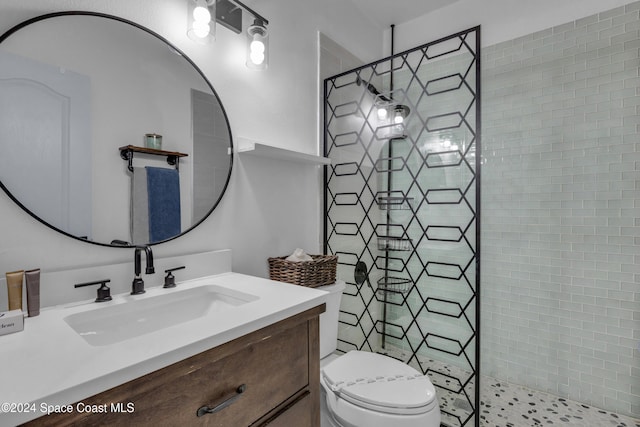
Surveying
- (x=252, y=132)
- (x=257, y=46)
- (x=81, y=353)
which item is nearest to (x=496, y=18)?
(x=257, y=46)

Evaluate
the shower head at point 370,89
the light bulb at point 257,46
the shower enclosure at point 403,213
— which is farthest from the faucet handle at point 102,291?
the shower head at point 370,89

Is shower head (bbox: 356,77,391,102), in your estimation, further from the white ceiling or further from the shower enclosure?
the white ceiling

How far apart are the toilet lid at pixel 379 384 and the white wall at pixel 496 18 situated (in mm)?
2234

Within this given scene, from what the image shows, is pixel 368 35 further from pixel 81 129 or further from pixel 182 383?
pixel 182 383

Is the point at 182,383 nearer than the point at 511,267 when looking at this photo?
Yes

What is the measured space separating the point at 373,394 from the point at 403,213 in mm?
1246

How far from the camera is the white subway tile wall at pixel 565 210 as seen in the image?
1.81 m

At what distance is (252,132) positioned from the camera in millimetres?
1530

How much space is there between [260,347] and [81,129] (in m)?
0.85

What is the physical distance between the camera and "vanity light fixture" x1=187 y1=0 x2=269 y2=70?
1.22 meters

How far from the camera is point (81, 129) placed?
963 millimetres

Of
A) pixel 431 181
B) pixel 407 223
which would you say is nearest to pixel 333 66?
pixel 431 181

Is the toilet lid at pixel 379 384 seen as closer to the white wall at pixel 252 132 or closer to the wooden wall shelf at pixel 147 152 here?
the white wall at pixel 252 132

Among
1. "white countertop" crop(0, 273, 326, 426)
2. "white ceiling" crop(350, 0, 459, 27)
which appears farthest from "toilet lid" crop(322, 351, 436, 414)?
"white ceiling" crop(350, 0, 459, 27)
